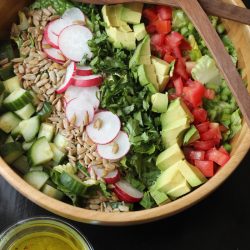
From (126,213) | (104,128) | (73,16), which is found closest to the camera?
(126,213)

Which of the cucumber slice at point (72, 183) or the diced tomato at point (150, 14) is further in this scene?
the diced tomato at point (150, 14)

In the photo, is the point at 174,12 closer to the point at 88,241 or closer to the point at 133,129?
the point at 133,129

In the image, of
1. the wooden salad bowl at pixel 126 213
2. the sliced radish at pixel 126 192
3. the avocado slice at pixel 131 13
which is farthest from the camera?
the avocado slice at pixel 131 13

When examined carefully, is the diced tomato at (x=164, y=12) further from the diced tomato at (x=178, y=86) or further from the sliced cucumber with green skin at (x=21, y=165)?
the sliced cucumber with green skin at (x=21, y=165)

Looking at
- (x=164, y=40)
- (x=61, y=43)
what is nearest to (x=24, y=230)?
(x=61, y=43)

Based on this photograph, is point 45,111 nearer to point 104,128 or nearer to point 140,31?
point 104,128

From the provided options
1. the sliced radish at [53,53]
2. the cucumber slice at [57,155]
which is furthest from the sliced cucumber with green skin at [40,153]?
the sliced radish at [53,53]

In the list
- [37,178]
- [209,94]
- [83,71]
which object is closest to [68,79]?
[83,71]
